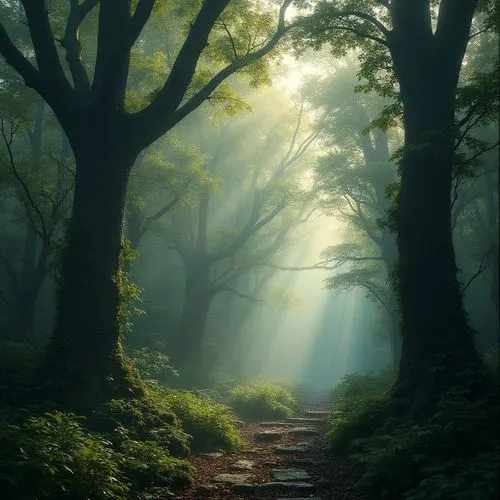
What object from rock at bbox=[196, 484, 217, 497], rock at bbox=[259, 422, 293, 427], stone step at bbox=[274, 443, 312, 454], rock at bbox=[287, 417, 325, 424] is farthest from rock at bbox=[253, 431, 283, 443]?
rock at bbox=[196, 484, 217, 497]

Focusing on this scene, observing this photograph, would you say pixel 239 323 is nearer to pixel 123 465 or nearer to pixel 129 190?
pixel 129 190

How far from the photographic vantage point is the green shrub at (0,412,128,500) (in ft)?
13.9

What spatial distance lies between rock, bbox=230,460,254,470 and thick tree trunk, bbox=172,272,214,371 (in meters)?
12.3

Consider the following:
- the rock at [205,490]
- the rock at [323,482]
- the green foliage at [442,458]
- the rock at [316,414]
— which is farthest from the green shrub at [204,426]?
A: the rock at [316,414]

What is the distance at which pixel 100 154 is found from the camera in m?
8.47

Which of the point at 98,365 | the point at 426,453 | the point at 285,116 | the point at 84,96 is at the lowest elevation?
the point at 426,453

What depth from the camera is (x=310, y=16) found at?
30.2 ft

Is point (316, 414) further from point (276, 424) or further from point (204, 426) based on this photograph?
point (204, 426)

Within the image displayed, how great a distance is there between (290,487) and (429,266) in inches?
151

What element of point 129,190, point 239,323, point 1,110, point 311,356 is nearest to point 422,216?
point 129,190

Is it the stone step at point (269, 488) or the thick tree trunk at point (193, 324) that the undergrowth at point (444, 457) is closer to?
the stone step at point (269, 488)

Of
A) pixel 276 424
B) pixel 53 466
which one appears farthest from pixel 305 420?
pixel 53 466

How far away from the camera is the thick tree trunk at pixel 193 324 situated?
2002cm

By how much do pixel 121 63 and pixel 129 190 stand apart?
824 centimetres
